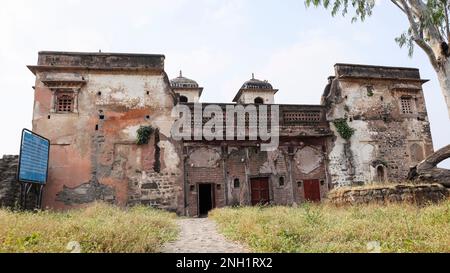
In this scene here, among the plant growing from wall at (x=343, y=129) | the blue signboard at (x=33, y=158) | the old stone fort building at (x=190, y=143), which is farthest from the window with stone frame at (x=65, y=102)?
the plant growing from wall at (x=343, y=129)

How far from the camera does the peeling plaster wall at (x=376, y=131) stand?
16484 millimetres

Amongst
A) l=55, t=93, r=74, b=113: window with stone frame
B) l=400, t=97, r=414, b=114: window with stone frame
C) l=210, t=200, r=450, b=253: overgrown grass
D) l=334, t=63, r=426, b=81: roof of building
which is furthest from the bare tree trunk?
l=55, t=93, r=74, b=113: window with stone frame

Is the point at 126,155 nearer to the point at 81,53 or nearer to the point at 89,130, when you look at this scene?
the point at 89,130

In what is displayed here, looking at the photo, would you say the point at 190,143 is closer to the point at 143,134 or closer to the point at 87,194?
the point at 143,134

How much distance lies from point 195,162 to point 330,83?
886cm

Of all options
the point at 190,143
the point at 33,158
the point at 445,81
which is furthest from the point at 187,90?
the point at 445,81

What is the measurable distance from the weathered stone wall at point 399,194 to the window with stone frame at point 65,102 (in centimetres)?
1284

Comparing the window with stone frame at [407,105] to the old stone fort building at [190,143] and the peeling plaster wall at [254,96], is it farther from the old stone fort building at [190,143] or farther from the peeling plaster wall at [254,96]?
the peeling plaster wall at [254,96]

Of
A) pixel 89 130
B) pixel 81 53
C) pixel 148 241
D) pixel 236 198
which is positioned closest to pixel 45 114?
pixel 89 130

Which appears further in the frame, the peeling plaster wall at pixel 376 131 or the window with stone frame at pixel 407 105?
the window with stone frame at pixel 407 105

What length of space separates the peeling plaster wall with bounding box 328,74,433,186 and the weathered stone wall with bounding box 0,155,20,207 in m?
13.9

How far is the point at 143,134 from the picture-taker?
14859 mm

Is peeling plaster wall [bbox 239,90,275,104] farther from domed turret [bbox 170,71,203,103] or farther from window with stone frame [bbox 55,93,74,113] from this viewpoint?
window with stone frame [bbox 55,93,74,113]
